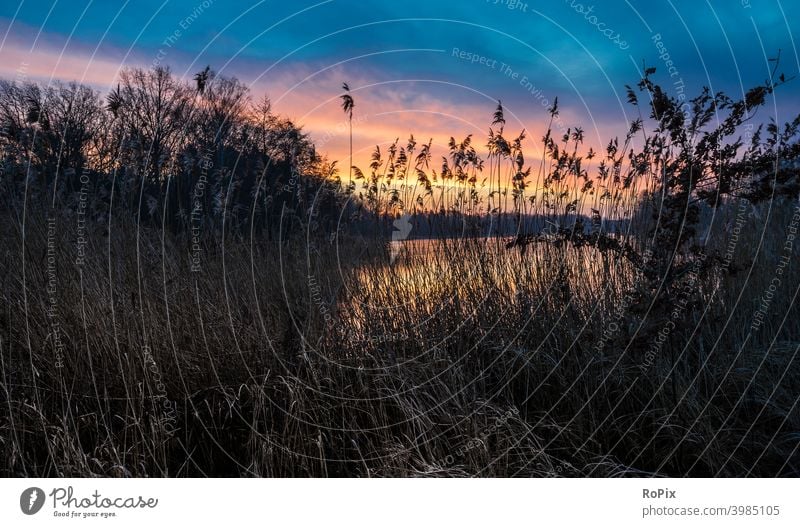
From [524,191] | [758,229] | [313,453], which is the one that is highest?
[524,191]

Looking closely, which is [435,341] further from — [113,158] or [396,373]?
[113,158]

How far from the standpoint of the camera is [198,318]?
412 cm

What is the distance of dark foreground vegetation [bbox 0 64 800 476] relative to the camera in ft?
10.1

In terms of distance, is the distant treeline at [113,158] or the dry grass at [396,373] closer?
the dry grass at [396,373]

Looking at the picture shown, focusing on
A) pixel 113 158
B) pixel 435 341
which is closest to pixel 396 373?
pixel 435 341

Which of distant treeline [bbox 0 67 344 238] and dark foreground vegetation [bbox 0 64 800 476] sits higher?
distant treeline [bbox 0 67 344 238]

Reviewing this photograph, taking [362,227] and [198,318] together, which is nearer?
[198,318]

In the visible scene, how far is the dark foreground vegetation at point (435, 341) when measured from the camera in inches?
122

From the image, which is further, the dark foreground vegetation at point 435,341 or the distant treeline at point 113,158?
the distant treeline at point 113,158

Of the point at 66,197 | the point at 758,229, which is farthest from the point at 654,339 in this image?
the point at 66,197

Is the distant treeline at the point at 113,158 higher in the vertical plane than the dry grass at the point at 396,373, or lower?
higher

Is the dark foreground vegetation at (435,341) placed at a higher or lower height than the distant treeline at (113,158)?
lower

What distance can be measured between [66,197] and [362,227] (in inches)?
120

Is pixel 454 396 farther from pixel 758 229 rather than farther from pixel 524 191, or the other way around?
pixel 758 229
